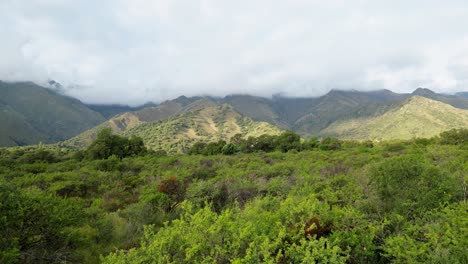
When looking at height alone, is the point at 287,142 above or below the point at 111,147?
above

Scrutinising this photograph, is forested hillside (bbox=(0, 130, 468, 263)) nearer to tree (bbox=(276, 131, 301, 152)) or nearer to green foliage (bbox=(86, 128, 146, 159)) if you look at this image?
green foliage (bbox=(86, 128, 146, 159))

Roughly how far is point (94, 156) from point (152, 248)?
175 feet

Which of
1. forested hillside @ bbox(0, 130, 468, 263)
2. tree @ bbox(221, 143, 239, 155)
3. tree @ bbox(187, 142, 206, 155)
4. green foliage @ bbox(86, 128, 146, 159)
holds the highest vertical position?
forested hillside @ bbox(0, 130, 468, 263)

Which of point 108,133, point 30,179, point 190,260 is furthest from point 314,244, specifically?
point 108,133

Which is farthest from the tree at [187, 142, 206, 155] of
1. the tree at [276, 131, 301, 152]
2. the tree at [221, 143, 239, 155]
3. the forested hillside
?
the forested hillside

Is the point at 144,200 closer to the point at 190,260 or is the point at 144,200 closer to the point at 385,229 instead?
the point at 190,260

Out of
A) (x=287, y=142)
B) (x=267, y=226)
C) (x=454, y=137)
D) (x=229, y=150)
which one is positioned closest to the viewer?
(x=267, y=226)

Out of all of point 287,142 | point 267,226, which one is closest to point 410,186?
point 267,226

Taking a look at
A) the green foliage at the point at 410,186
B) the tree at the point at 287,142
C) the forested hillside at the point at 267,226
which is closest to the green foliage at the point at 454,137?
the tree at the point at 287,142

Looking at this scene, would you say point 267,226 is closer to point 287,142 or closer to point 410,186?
point 410,186

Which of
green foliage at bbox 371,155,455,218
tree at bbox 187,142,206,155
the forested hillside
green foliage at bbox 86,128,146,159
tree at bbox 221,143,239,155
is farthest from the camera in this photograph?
tree at bbox 187,142,206,155

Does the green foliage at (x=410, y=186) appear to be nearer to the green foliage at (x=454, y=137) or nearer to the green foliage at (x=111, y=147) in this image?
the green foliage at (x=454, y=137)

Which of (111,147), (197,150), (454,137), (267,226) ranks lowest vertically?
(197,150)

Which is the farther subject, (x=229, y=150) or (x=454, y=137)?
(x=229, y=150)
